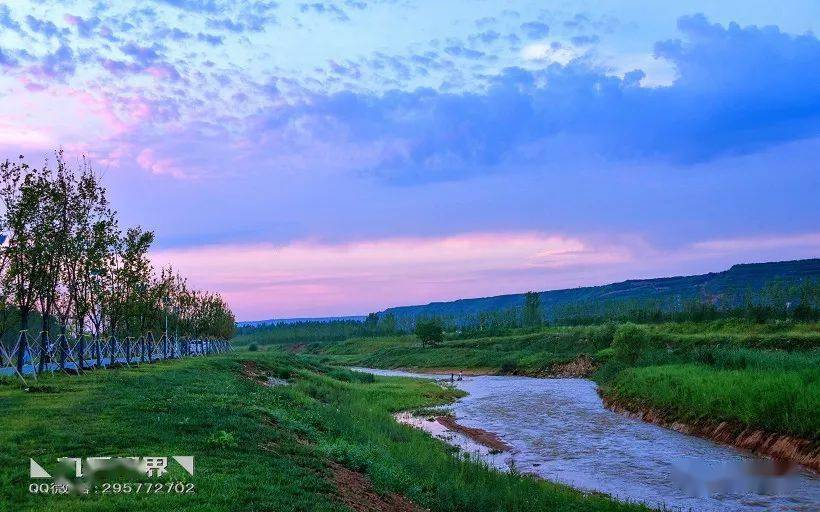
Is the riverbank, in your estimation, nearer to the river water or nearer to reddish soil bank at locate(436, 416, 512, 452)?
the river water

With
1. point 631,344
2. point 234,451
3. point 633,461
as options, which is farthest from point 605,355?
point 234,451

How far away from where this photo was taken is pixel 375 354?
14362 cm

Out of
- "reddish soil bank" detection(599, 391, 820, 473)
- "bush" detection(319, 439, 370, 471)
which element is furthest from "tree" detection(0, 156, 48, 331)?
"reddish soil bank" detection(599, 391, 820, 473)

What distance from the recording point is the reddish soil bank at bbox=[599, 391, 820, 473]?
2567 cm

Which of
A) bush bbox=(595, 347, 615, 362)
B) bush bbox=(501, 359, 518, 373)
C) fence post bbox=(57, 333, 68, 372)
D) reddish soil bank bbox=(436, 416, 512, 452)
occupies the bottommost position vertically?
bush bbox=(501, 359, 518, 373)

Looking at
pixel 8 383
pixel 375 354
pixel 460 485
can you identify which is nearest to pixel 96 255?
pixel 8 383

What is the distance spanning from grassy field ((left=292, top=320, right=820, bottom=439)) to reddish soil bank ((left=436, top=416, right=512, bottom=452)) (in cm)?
1263

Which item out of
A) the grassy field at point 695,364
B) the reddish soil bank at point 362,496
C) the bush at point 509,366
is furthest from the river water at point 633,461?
the bush at point 509,366

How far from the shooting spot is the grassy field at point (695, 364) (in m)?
30.3

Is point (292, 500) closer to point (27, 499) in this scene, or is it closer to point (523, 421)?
point (27, 499)

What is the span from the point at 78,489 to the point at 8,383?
19.4 meters

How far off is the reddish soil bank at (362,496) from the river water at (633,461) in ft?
34.3

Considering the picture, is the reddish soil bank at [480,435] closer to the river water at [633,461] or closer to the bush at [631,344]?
the river water at [633,461]

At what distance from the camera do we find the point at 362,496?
14.6m
